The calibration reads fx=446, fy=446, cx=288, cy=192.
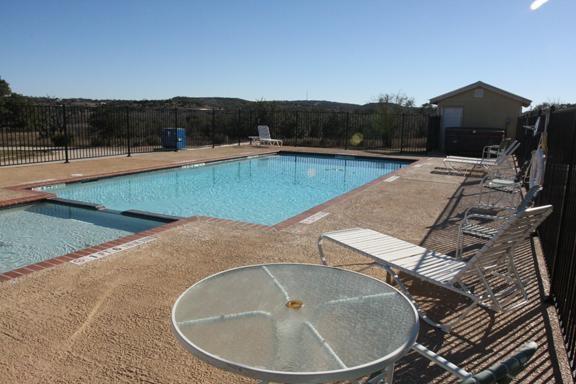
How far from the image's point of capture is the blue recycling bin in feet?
51.9

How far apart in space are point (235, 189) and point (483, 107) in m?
11.7

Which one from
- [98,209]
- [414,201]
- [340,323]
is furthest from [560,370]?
[98,209]

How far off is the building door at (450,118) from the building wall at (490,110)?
0.60ft

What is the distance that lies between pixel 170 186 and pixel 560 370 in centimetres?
882

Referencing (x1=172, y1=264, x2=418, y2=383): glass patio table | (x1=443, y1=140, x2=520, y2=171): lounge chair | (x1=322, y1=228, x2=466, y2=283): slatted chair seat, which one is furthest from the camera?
(x1=443, y1=140, x2=520, y2=171): lounge chair

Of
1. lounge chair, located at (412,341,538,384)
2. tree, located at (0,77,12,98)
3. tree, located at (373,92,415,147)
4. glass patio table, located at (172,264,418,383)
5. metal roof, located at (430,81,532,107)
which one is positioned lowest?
glass patio table, located at (172,264,418,383)

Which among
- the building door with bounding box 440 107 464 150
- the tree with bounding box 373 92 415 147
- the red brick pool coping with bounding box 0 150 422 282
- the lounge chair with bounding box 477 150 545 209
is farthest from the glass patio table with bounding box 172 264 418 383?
the tree with bounding box 373 92 415 147

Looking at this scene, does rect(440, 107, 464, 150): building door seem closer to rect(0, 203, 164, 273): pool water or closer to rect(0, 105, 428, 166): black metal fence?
rect(0, 105, 428, 166): black metal fence

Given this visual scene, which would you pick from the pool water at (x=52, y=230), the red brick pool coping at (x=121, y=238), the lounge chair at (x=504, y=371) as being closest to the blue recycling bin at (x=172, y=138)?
the red brick pool coping at (x=121, y=238)

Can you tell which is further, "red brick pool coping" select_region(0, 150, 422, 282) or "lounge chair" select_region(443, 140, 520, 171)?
"lounge chair" select_region(443, 140, 520, 171)

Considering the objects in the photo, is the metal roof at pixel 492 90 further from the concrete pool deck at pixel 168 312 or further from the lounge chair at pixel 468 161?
the concrete pool deck at pixel 168 312

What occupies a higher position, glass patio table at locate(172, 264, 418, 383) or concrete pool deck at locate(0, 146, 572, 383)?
glass patio table at locate(172, 264, 418, 383)

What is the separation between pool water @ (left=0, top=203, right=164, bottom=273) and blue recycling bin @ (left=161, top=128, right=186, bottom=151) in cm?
858

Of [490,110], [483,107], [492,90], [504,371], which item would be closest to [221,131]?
[483,107]
